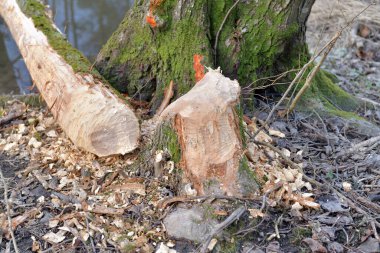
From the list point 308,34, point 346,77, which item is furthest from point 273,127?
point 308,34

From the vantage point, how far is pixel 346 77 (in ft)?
15.9

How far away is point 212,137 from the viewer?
2.37m

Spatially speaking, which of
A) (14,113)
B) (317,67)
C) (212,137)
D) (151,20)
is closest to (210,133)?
(212,137)

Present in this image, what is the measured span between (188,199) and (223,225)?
0.27m

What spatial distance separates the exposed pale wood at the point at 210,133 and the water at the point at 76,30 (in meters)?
3.92

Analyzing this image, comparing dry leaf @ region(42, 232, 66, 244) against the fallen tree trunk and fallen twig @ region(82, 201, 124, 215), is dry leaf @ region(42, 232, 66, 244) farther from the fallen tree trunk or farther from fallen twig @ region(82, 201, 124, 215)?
the fallen tree trunk

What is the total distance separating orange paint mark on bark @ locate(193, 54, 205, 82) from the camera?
3027 mm

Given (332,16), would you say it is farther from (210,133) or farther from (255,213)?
(255,213)

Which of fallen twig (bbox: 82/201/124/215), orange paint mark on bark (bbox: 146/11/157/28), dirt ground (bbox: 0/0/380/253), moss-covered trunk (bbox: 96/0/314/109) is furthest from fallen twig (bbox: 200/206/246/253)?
orange paint mark on bark (bbox: 146/11/157/28)

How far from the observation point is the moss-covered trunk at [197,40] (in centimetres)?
310

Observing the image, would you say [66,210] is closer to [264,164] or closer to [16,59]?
[264,164]

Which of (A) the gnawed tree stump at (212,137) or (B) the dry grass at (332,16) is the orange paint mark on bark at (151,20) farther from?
(B) the dry grass at (332,16)

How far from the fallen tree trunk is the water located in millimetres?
2325

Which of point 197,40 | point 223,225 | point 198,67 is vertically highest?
point 197,40
